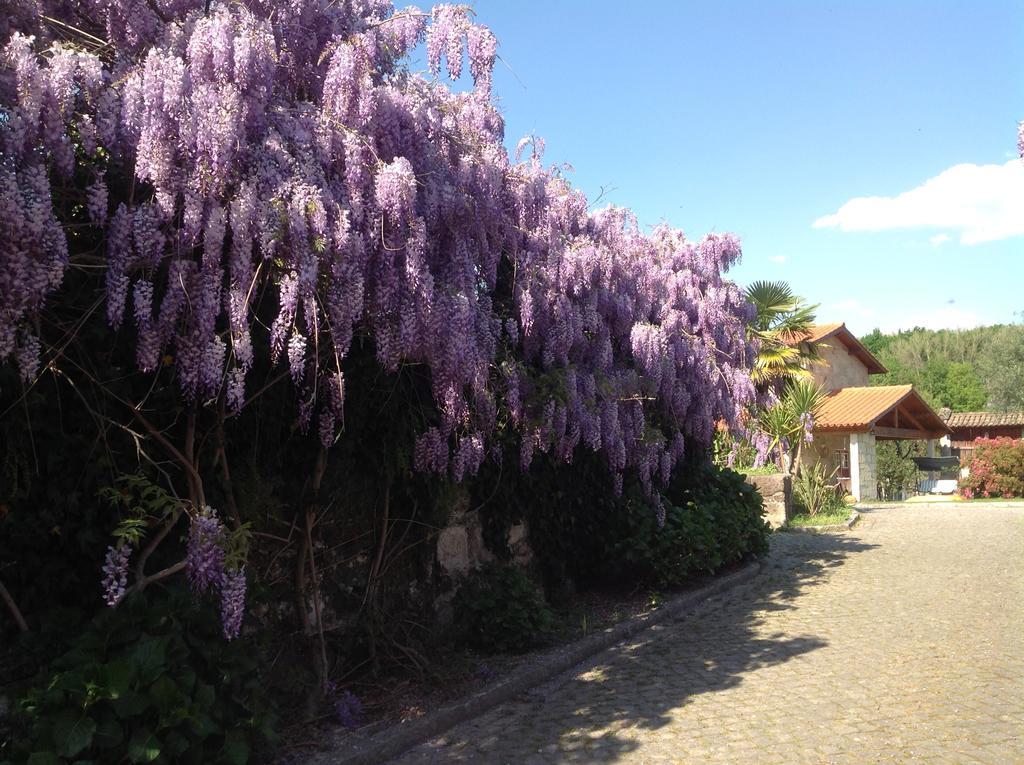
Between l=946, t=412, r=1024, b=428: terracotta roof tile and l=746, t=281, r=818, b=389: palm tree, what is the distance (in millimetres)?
17236

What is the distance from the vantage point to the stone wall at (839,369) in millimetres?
28477

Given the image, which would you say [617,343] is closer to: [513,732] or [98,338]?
[513,732]

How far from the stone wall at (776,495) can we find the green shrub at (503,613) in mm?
10393

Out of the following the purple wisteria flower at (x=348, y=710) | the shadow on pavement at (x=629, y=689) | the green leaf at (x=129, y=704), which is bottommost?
the shadow on pavement at (x=629, y=689)

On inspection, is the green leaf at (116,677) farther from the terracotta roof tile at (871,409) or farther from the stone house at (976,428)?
the stone house at (976,428)

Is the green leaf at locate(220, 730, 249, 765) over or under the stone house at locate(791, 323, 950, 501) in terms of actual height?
under

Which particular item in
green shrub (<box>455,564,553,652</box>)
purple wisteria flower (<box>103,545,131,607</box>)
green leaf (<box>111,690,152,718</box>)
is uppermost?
purple wisteria flower (<box>103,545,131,607</box>)

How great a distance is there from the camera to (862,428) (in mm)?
23359

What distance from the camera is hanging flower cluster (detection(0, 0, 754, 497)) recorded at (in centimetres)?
380

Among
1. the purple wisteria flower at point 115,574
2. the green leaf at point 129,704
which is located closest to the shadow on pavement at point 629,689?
the green leaf at point 129,704

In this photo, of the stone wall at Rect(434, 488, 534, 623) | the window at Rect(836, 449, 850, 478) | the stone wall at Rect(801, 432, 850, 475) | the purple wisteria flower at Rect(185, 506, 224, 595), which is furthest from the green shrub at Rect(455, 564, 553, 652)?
the window at Rect(836, 449, 850, 478)

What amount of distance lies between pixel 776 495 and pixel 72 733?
14.9 m

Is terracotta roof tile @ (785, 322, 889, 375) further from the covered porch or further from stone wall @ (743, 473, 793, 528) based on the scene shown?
stone wall @ (743, 473, 793, 528)

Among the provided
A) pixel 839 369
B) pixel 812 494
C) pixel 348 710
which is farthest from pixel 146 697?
pixel 839 369
